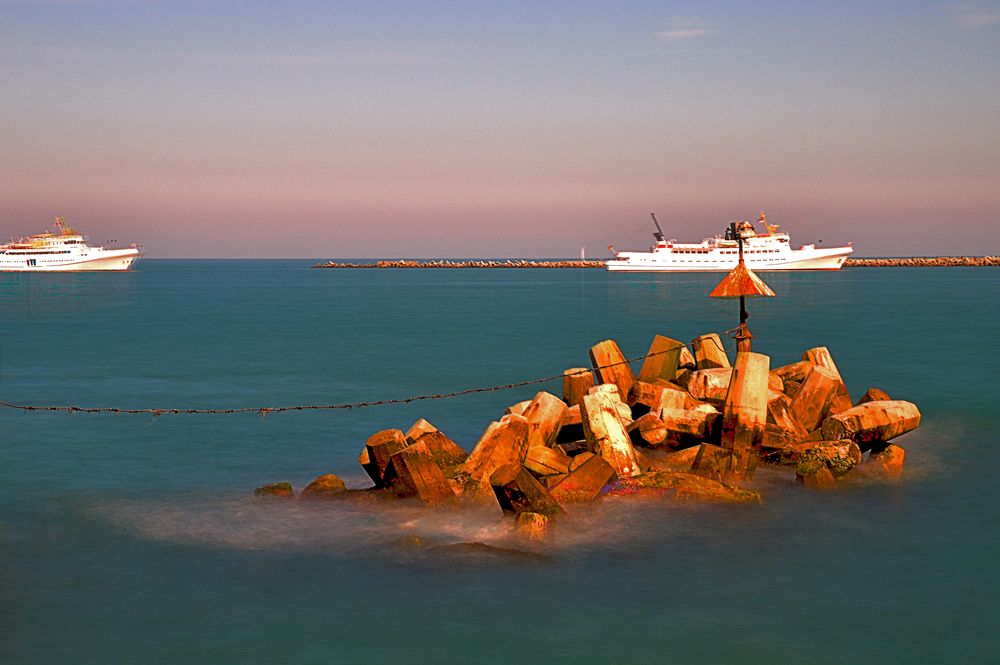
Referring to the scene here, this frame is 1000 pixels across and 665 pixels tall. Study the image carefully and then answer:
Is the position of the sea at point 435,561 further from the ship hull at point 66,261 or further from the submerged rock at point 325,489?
the ship hull at point 66,261

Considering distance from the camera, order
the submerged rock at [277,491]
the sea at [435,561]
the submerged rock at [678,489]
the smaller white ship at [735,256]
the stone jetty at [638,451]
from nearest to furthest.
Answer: the sea at [435,561] < the stone jetty at [638,451] < the submerged rock at [678,489] < the submerged rock at [277,491] < the smaller white ship at [735,256]

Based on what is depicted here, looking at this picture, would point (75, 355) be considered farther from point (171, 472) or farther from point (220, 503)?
point (220, 503)

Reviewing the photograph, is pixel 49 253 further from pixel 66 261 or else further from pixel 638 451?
pixel 638 451

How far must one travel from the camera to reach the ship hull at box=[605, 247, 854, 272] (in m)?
157

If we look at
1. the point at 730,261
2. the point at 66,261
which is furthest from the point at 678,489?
the point at 66,261

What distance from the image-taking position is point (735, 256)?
157875mm

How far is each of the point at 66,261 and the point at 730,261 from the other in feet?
417

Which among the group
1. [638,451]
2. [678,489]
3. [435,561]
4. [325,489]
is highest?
[638,451]

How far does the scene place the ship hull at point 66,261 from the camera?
592 feet

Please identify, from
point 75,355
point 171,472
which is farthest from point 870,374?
point 75,355

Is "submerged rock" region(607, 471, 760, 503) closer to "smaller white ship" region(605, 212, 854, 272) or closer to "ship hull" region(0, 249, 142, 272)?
"smaller white ship" region(605, 212, 854, 272)

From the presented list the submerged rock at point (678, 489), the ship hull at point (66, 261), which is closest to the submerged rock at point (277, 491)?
the submerged rock at point (678, 489)

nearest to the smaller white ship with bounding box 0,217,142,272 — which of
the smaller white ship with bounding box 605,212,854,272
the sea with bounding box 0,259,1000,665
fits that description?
the smaller white ship with bounding box 605,212,854,272

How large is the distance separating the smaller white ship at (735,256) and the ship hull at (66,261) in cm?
10479
